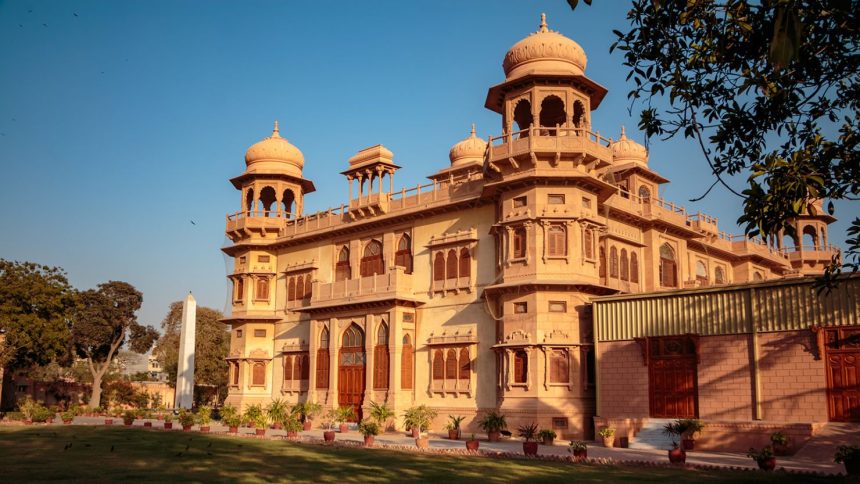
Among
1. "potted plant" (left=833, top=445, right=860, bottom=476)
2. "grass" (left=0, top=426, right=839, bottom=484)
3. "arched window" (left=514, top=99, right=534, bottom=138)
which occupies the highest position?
"arched window" (left=514, top=99, right=534, bottom=138)

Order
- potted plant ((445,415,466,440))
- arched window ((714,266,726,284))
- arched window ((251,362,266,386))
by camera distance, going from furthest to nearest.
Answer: arched window ((714,266,726,284)) < arched window ((251,362,266,386)) < potted plant ((445,415,466,440))

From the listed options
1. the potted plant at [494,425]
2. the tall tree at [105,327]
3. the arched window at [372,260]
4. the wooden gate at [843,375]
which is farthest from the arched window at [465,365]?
the tall tree at [105,327]

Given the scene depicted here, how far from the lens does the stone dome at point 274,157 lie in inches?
1734

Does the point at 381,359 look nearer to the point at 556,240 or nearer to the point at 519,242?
the point at 519,242

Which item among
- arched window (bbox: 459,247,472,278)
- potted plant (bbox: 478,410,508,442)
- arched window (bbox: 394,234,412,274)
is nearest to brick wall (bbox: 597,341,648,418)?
potted plant (bbox: 478,410,508,442)

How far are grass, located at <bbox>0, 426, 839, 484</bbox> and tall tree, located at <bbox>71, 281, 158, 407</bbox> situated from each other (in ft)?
116

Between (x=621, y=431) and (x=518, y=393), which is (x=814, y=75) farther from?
(x=518, y=393)

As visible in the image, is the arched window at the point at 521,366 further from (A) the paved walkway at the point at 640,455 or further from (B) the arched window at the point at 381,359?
(B) the arched window at the point at 381,359

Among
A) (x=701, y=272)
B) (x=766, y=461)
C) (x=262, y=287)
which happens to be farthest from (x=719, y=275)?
(x=766, y=461)

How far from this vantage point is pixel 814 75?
465 inches

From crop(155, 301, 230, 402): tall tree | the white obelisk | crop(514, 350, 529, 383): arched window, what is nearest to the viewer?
crop(514, 350, 529, 383): arched window

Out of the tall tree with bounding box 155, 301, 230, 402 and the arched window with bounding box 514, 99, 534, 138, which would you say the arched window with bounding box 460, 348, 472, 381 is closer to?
the arched window with bounding box 514, 99, 534, 138

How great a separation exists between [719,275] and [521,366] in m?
18.7

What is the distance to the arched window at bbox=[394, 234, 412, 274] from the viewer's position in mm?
36241
